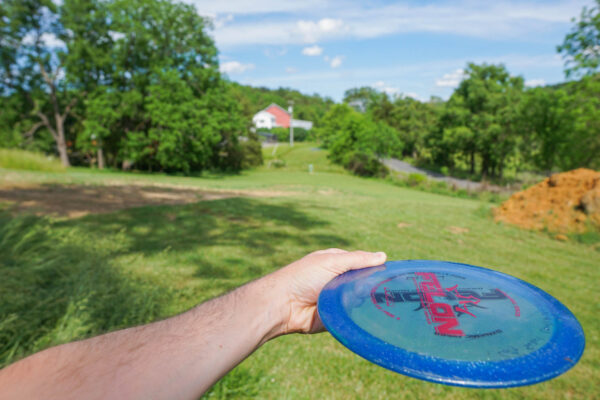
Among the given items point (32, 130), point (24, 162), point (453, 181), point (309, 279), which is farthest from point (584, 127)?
point (32, 130)

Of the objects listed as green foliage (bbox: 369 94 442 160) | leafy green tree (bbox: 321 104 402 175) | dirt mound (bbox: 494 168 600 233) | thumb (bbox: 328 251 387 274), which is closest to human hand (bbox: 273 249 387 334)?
thumb (bbox: 328 251 387 274)

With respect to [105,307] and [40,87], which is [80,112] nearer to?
[40,87]

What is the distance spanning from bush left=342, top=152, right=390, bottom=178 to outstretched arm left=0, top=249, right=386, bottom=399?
35.7 meters

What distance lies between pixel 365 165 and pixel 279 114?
5490 centimetres

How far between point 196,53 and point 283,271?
30924 mm

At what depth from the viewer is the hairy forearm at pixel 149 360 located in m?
1.04

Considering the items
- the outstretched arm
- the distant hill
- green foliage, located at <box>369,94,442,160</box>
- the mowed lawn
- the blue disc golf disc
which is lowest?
the mowed lawn

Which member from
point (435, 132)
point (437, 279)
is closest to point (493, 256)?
point (437, 279)

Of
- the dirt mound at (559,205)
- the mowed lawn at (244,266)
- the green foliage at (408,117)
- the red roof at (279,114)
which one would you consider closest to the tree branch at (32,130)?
Result: the mowed lawn at (244,266)

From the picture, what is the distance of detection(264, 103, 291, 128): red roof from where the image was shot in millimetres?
87188

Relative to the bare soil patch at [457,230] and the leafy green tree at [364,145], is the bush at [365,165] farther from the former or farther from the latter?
the bare soil patch at [457,230]

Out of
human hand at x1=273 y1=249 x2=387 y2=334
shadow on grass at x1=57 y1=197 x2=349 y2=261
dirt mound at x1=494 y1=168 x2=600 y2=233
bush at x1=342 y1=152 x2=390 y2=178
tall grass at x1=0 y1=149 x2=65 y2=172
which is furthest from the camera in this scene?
bush at x1=342 y1=152 x2=390 y2=178

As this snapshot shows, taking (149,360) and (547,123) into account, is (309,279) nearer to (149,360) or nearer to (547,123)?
(149,360)

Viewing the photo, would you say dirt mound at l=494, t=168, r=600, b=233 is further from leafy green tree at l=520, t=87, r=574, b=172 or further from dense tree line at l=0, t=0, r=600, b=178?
leafy green tree at l=520, t=87, r=574, b=172
